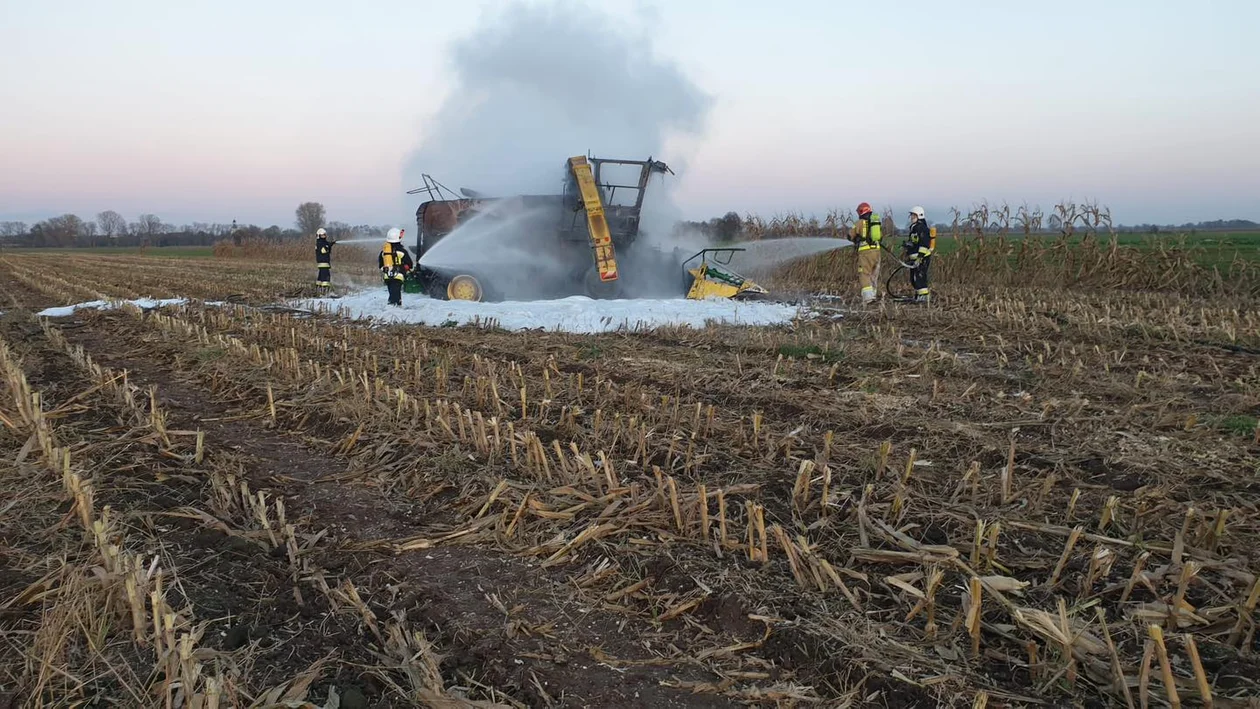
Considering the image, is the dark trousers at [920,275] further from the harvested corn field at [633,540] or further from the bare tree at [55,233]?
the bare tree at [55,233]

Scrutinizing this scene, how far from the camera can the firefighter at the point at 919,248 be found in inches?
526

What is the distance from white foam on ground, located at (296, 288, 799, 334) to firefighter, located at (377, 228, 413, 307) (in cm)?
23

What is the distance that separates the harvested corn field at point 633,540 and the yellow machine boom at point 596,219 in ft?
19.3

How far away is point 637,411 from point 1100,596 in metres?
3.28

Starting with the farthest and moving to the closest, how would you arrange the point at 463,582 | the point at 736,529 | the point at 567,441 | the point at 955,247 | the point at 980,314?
the point at 955,247 < the point at 980,314 < the point at 567,441 < the point at 736,529 < the point at 463,582

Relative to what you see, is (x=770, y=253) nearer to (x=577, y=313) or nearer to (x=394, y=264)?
(x=577, y=313)

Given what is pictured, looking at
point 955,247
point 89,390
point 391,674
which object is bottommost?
point 391,674

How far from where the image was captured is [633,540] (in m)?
3.44

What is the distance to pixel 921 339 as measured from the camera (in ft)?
31.1

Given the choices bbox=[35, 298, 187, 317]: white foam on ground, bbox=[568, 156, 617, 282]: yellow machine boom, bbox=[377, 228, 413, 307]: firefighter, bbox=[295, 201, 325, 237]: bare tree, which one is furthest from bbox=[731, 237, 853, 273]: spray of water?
bbox=[295, 201, 325, 237]: bare tree

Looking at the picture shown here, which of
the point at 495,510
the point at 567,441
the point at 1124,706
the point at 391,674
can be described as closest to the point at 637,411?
the point at 567,441

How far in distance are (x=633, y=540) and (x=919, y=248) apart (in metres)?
11.6

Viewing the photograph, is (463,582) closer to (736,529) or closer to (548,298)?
(736,529)

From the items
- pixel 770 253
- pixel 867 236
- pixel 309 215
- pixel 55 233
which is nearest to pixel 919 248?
pixel 867 236
